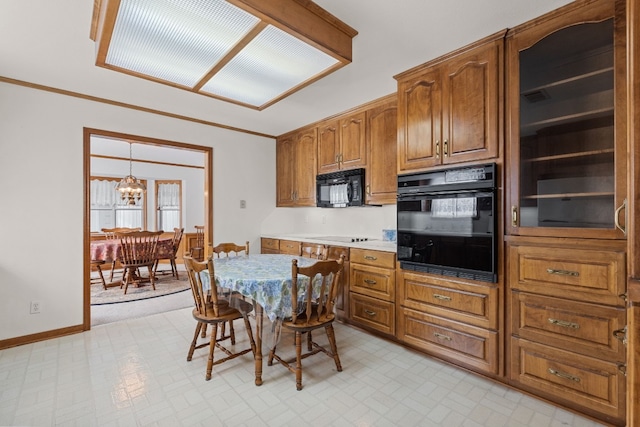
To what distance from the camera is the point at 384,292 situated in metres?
2.79

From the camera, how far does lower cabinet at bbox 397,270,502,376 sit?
210 cm

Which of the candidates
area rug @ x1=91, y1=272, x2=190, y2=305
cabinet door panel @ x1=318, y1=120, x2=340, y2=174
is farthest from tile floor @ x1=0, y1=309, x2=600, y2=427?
cabinet door panel @ x1=318, y1=120, x2=340, y2=174

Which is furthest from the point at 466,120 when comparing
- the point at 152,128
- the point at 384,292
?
the point at 152,128

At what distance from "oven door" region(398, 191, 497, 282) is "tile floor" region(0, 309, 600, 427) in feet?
2.62

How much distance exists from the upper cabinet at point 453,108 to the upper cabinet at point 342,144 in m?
0.76

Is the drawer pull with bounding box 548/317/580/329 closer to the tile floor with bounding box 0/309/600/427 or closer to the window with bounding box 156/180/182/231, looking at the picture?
the tile floor with bounding box 0/309/600/427

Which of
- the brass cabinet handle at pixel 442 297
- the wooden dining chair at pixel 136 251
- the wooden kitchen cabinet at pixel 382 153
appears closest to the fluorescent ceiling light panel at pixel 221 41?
the wooden kitchen cabinet at pixel 382 153

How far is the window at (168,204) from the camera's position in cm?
768

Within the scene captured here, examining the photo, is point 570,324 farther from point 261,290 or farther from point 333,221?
point 333,221

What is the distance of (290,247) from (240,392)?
208cm

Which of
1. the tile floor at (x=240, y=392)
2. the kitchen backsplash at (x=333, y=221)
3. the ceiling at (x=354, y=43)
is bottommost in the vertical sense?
the tile floor at (x=240, y=392)

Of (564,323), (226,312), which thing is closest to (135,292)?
(226,312)

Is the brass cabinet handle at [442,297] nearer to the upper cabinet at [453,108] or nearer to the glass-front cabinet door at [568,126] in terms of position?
the glass-front cabinet door at [568,126]

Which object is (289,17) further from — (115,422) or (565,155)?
(115,422)
